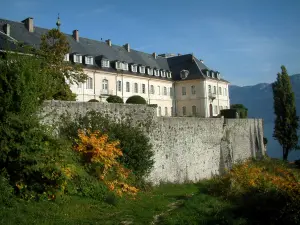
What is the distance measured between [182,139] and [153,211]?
933 cm

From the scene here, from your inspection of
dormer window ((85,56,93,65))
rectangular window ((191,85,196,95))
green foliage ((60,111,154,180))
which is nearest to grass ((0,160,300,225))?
green foliage ((60,111,154,180))

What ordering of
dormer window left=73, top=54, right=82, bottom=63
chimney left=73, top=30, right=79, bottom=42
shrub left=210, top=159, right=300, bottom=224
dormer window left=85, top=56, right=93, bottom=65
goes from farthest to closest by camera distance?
1. chimney left=73, top=30, right=79, bottom=42
2. dormer window left=85, top=56, right=93, bottom=65
3. dormer window left=73, top=54, right=82, bottom=63
4. shrub left=210, top=159, right=300, bottom=224

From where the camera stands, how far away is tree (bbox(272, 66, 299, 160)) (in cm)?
4041

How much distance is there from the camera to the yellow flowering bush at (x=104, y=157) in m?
13.1

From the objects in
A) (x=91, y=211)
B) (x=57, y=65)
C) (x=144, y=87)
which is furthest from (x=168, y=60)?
(x=91, y=211)

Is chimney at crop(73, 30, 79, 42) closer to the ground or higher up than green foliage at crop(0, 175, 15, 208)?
higher up

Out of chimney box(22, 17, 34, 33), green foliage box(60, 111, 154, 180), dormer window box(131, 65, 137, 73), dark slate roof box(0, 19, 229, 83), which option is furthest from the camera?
dormer window box(131, 65, 137, 73)

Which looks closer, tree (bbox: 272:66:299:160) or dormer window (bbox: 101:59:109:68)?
tree (bbox: 272:66:299:160)

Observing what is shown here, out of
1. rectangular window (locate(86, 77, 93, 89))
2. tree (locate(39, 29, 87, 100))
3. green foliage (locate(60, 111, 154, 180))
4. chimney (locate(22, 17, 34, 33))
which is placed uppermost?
chimney (locate(22, 17, 34, 33))

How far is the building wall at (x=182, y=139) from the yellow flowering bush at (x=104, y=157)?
150 centimetres

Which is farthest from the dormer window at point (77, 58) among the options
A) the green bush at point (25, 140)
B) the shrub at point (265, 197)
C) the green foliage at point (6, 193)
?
the green foliage at point (6, 193)

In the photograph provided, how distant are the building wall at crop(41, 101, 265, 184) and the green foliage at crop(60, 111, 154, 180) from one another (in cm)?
44

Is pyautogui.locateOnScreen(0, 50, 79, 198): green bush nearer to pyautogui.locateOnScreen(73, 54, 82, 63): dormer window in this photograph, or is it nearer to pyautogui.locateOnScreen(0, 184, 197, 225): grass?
pyautogui.locateOnScreen(0, 184, 197, 225): grass

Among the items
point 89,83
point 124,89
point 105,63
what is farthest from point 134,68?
point 89,83
